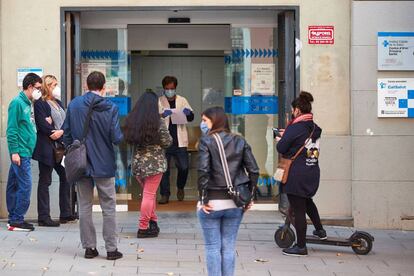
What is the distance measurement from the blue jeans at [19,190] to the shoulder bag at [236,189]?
3503 mm

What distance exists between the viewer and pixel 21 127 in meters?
8.88

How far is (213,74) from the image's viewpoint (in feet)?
50.4

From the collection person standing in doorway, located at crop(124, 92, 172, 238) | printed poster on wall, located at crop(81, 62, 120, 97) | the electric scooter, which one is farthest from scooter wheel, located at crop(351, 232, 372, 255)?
printed poster on wall, located at crop(81, 62, 120, 97)

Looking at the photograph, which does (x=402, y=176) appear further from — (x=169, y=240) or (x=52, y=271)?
(x=52, y=271)

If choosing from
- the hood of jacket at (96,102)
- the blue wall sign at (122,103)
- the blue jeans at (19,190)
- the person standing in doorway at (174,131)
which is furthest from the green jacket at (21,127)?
the person standing in doorway at (174,131)

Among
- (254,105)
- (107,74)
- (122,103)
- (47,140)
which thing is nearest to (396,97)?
(254,105)

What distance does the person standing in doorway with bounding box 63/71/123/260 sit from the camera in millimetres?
7477

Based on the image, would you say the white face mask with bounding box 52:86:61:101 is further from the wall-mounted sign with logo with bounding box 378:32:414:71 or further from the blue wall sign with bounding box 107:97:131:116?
the wall-mounted sign with logo with bounding box 378:32:414:71

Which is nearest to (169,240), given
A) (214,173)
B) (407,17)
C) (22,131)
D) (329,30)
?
(22,131)

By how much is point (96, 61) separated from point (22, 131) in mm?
2152

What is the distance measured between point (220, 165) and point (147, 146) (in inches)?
97.2

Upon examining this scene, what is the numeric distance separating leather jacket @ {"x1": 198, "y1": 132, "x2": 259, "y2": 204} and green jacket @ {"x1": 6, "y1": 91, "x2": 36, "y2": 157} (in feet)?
11.1

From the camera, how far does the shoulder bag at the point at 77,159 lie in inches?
290

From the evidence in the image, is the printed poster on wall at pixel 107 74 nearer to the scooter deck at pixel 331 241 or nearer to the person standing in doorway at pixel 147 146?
the person standing in doorway at pixel 147 146
